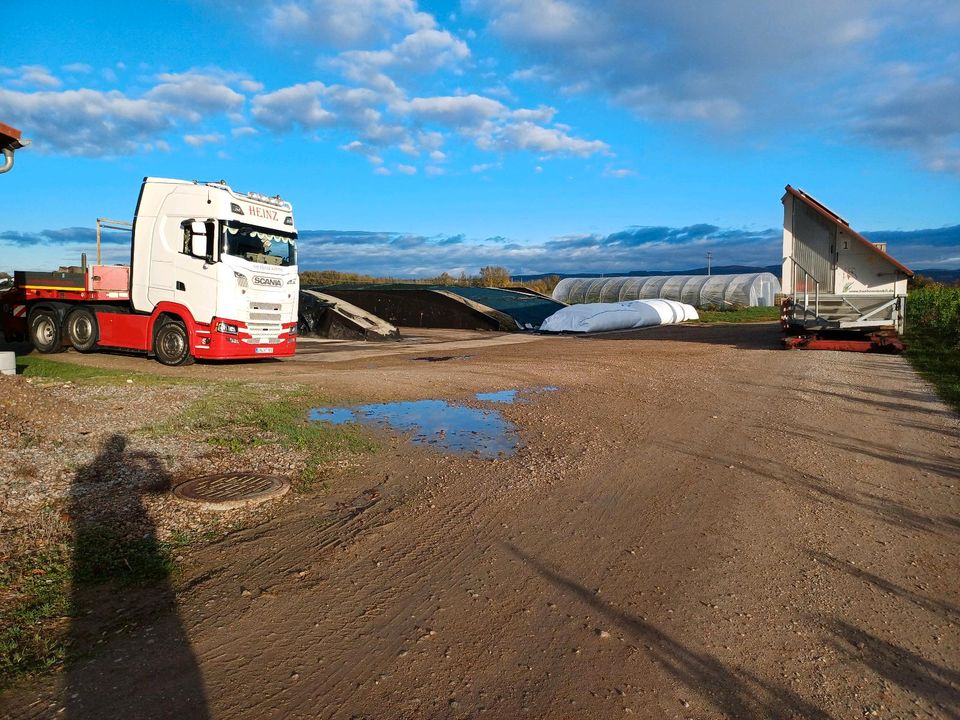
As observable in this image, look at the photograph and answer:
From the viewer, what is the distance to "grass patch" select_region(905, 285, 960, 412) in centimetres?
1260

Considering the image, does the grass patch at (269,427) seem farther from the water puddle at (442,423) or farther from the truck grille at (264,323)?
the truck grille at (264,323)

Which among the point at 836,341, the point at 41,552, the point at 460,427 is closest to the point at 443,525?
the point at 41,552

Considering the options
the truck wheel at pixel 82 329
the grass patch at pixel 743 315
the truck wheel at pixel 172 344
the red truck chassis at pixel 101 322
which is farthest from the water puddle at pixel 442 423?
the grass patch at pixel 743 315

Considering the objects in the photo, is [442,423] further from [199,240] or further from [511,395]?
[199,240]

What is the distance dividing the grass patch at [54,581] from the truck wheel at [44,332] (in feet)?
46.9

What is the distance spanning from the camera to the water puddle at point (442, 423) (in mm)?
7609

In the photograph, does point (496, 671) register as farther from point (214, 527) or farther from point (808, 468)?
point (808, 468)

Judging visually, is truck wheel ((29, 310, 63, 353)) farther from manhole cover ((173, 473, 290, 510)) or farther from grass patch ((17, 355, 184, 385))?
manhole cover ((173, 473, 290, 510))

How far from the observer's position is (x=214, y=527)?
506 centimetres

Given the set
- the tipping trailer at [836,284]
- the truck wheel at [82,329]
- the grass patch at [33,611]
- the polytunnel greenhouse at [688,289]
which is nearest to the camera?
the grass patch at [33,611]

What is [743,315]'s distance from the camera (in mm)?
39750

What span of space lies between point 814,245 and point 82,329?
19508 mm

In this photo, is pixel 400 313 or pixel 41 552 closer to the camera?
pixel 41 552

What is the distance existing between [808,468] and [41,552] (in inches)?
255
